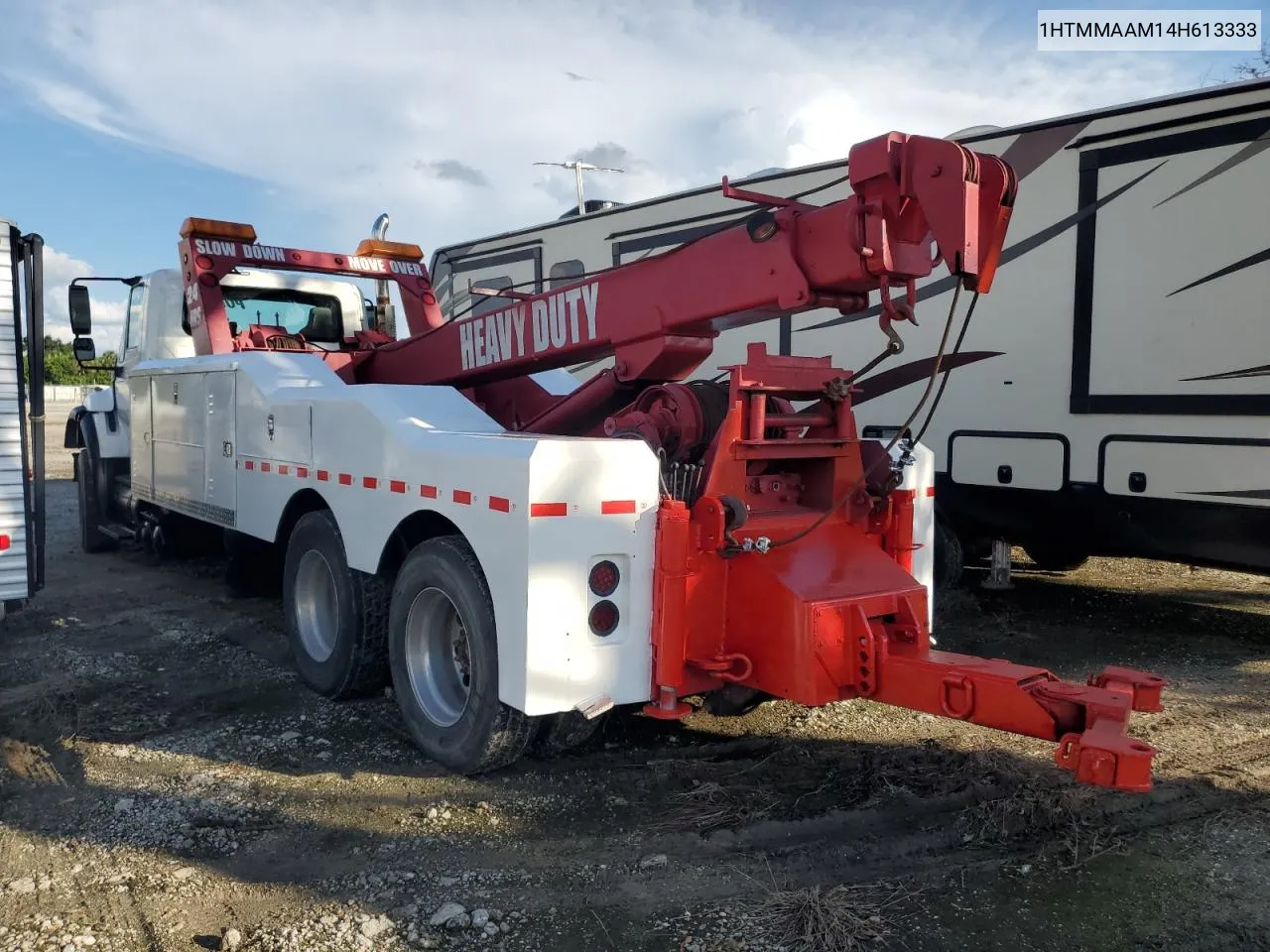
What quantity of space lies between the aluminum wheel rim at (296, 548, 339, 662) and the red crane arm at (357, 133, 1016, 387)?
1.47 m

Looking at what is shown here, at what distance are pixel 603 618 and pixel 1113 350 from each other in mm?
3947

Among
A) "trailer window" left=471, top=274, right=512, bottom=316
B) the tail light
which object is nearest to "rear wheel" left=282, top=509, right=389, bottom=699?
the tail light

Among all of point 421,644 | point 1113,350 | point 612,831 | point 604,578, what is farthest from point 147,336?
point 1113,350

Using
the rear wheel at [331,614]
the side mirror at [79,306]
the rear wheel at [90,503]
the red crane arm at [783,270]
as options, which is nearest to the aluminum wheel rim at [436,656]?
the rear wheel at [331,614]

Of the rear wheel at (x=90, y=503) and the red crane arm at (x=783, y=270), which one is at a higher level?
the red crane arm at (x=783, y=270)

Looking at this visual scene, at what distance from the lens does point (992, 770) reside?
13.7ft

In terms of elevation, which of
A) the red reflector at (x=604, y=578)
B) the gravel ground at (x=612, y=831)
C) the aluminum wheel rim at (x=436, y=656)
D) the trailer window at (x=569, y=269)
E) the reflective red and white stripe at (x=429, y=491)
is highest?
the trailer window at (x=569, y=269)

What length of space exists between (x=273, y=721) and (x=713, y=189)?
16.8 ft

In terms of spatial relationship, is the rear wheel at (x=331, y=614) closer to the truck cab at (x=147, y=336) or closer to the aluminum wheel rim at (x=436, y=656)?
the aluminum wheel rim at (x=436, y=656)

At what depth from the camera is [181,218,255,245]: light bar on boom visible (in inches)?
273

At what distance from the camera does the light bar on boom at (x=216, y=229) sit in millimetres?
6926

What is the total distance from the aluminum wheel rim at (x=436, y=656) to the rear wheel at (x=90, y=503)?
6.12 m

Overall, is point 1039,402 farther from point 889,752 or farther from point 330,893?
point 330,893

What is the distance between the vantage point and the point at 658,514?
381cm
